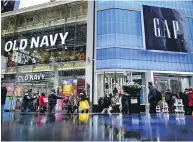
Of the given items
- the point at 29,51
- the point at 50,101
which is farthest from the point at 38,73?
the point at 50,101

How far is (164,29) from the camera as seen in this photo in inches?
1011

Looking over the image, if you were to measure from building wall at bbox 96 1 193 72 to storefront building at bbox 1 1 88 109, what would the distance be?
2088 millimetres

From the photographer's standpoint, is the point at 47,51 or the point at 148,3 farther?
the point at 148,3

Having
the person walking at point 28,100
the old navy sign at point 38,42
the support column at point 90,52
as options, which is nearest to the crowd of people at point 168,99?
the person walking at point 28,100

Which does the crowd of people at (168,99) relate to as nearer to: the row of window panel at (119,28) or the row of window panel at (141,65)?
the row of window panel at (141,65)

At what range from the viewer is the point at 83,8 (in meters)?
26.5

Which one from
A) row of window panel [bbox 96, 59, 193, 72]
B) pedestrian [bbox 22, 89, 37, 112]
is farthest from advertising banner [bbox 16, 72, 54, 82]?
pedestrian [bbox 22, 89, 37, 112]

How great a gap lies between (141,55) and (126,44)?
206cm

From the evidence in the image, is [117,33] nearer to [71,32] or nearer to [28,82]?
[71,32]

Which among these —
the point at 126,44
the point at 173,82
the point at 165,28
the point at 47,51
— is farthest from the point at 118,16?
the point at 173,82

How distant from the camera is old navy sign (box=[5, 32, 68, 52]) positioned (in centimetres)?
2530

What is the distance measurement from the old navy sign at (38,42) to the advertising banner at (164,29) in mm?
9541

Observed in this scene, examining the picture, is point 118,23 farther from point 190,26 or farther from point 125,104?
point 125,104

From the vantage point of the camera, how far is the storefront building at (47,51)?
78.4 feet
